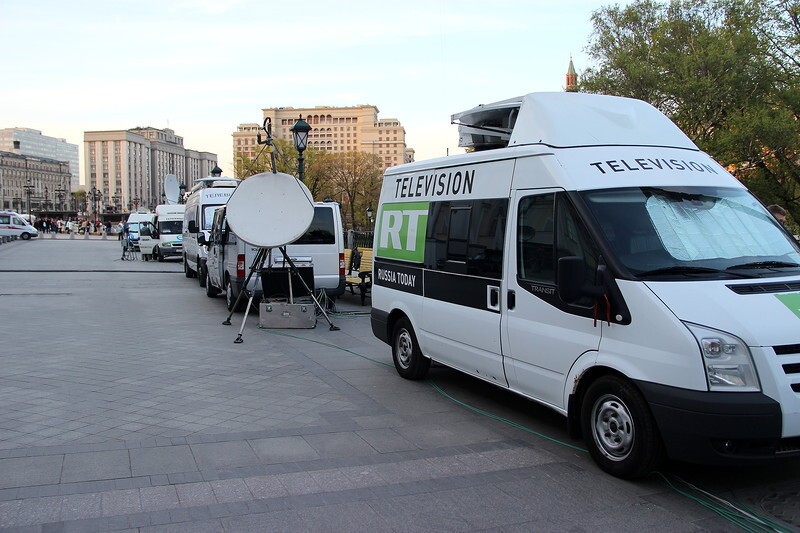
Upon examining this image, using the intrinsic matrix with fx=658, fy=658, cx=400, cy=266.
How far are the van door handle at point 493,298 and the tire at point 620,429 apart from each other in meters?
1.30

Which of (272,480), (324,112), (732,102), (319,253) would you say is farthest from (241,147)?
(272,480)

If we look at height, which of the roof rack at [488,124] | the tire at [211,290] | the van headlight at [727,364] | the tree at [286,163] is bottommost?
the tire at [211,290]

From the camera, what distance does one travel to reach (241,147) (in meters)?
148

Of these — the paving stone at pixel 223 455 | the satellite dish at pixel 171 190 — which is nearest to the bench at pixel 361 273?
the paving stone at pixel 223 455

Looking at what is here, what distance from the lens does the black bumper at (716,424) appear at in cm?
403

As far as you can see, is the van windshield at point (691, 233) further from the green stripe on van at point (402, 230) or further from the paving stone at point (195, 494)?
the paving stone at point (195, 494)

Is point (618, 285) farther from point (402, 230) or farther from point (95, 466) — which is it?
point (95, 466)

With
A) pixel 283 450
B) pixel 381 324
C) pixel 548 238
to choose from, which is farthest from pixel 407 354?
pixel 548 238

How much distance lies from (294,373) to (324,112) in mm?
155550

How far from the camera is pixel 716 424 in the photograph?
4.06 m

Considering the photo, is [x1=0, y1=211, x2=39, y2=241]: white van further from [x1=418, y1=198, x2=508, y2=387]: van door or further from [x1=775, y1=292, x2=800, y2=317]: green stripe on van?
[x1=775, y1=292, x2=800, y2=317]: green stripe on van

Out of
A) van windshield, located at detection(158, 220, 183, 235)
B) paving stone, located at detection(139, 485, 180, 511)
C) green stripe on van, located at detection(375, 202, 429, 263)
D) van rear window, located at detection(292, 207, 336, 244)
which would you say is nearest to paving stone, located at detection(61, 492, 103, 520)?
paving stone, located at detection(139, 485, 180, 511)

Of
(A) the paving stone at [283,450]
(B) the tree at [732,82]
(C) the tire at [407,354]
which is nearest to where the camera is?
(A) the paving stone at [283,450]

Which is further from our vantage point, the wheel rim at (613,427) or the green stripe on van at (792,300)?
the wheel rim at (613,427)
